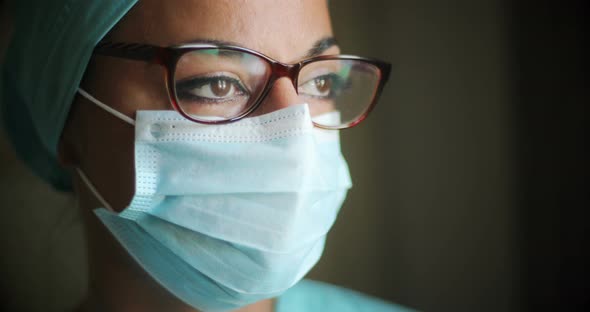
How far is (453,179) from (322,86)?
62 cm

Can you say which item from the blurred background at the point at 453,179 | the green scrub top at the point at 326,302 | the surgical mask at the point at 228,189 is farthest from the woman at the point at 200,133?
the blurred background at the point at 453,179

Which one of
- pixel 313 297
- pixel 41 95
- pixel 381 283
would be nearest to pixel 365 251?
pixel 381 283

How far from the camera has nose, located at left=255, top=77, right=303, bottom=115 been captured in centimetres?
77

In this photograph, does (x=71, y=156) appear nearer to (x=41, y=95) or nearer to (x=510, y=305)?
(x=41, y=95)

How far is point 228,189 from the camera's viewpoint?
75cm

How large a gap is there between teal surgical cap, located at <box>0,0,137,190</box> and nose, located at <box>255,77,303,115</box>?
10.9 inches

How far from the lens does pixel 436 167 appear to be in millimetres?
1376

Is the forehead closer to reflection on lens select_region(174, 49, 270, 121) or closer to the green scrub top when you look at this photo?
reflection on lens select_region(174, 49, 270, 121)

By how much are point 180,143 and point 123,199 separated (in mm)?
154

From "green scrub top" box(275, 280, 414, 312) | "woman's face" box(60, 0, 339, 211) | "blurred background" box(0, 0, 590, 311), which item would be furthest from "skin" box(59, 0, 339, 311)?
"blurred background" box(0, 0, 590, 311)

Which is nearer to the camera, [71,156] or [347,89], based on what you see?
[71,156]

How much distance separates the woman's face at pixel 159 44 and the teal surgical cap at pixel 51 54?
23mm

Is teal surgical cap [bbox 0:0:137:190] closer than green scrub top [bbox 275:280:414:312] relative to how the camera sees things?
Yes

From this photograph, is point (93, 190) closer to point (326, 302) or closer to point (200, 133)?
point (200, 133)
